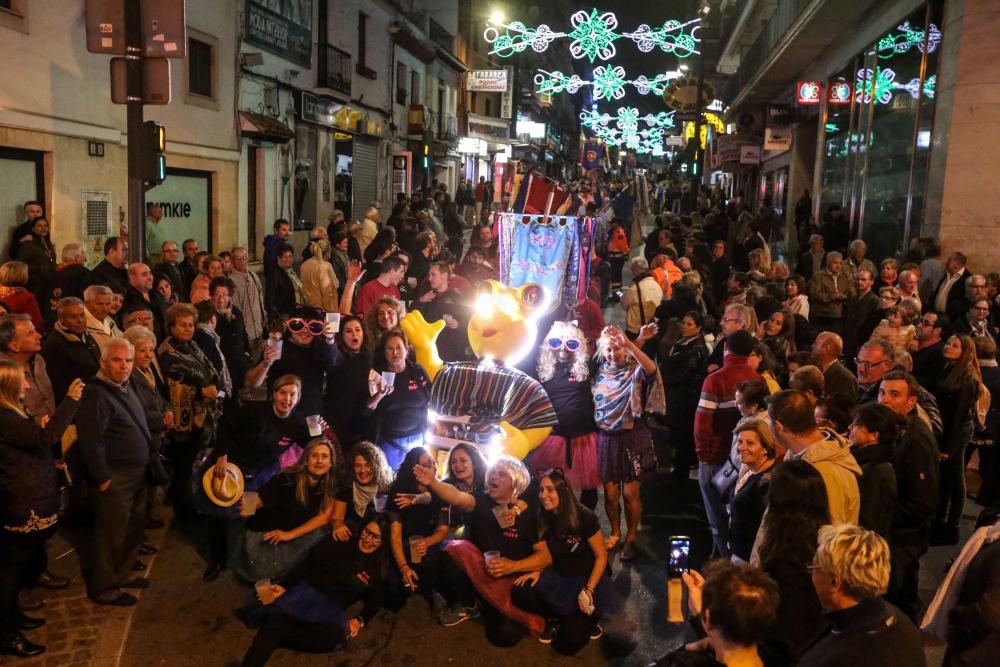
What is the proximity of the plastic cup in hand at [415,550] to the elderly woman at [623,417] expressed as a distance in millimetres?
1561

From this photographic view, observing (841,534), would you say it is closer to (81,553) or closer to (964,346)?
(964,346)

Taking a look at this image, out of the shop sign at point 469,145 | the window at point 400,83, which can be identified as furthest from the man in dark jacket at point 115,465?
the shop sign at point 469,145

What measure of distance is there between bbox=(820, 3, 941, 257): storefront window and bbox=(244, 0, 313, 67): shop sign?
12.2 metres

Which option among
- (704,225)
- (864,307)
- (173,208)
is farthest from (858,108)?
(173,208)

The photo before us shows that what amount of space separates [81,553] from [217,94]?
12.7m

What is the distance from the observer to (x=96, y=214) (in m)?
13.2

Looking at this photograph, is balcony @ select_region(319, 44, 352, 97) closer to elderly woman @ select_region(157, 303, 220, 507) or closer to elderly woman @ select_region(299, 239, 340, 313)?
elderly woman @ select_region(299, 239, 340, 313)

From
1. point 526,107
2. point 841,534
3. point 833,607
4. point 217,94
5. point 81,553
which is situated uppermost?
point 526,107

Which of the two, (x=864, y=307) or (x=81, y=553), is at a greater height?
(x=864, y=307)

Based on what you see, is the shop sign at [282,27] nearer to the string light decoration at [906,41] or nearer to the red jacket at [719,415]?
the string light decoration at [906,41]

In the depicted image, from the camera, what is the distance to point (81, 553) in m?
6.25

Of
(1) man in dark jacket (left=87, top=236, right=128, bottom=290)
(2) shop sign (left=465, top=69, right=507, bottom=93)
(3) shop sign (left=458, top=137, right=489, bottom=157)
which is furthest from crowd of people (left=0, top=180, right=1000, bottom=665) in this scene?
(3) shop sign (left=458, top=137, right=489, bottom=157)

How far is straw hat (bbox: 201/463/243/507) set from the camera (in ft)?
19.4

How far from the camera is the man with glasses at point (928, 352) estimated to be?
23.0 ft
